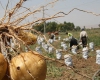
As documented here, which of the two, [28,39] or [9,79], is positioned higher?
[28,39]

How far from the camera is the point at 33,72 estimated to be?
52.2 inches

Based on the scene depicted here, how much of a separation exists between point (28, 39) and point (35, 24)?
0.42ft

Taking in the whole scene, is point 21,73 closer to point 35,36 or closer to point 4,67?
point 4,67

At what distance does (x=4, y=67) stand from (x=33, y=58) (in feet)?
0.53

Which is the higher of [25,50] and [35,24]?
[35,24]

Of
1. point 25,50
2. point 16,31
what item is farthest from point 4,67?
point 16,31

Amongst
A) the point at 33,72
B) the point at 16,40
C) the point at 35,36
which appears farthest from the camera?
the point at 35,36

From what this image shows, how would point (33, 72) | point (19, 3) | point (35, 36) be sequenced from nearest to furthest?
point (33, 72) < point (19, 3) < point (35, 36)

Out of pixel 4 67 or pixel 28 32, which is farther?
pixel 28 32

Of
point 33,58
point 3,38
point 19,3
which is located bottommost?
point 33,58

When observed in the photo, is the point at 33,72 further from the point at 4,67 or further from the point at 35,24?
the point at 35,24

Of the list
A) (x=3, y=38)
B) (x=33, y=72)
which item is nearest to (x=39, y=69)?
(x=33, y=72)

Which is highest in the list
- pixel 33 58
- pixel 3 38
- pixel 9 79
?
pixel 3 38

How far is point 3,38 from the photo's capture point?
1524 mm
